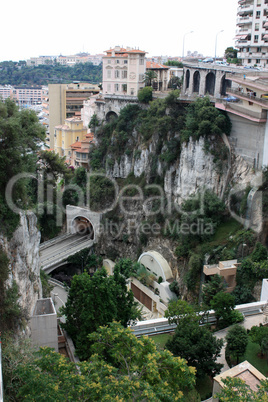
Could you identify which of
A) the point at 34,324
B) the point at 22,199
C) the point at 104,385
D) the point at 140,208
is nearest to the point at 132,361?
the point at 104,385

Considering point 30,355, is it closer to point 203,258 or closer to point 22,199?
point 22,199

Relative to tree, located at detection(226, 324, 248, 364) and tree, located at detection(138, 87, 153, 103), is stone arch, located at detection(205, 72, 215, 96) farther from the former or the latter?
tree, located at detection(226, 324, 248, 364)

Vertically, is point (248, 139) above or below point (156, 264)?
above

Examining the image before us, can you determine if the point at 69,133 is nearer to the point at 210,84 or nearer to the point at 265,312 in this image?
the point at 210,84

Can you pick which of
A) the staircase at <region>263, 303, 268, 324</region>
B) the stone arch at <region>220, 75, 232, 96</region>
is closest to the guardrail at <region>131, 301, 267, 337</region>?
the staircase at <region>263, 303, 268, 324</region>

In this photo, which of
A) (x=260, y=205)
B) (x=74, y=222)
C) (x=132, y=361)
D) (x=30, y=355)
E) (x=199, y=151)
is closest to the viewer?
(x=132, y=361)

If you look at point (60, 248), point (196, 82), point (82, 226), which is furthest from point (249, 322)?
point (196, 82)

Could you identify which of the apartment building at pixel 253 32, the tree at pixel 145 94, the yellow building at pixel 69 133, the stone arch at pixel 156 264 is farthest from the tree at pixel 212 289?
the yellow building at pixel 69 133
